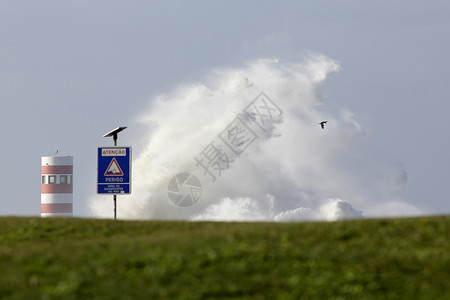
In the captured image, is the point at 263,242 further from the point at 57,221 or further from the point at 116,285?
the point at 57,221

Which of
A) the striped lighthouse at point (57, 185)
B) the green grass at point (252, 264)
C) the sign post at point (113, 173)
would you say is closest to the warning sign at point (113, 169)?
the sign post at point (113, 173)

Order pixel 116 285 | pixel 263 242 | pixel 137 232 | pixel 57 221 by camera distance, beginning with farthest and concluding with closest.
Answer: pixel 57 221 → pixel 137 232 → pixel 263 242 → pixel 116 285

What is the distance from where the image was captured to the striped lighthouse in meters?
81.0

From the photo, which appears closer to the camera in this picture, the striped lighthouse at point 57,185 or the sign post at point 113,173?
the sign post at point 113,173

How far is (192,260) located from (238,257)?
57.5 inches

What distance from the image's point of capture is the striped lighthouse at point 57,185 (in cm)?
8100

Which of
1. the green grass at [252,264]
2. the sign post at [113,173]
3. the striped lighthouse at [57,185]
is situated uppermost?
the striped lighthouse at [57,185]

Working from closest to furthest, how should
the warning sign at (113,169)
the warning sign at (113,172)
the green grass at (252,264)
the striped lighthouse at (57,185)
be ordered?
the green grass at (252,264) < the warning sign at (113,172) < the warning sign at (113,169) < the striped lighthouse at (57,185)

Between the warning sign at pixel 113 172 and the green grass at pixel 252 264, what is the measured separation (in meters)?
18.6

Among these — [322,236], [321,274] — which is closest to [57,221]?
[322,236]

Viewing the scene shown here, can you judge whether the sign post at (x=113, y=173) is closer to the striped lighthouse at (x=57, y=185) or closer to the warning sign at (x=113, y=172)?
the warning sign at (x=113, y=172)

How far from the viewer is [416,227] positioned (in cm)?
2611

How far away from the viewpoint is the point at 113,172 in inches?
1806

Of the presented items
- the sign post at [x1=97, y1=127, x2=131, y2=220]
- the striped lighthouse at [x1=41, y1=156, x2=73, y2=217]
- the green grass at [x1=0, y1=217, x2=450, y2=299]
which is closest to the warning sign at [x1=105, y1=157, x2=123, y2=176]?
the sign post at [x1=97, y1=127, x2=131, y2=220]
